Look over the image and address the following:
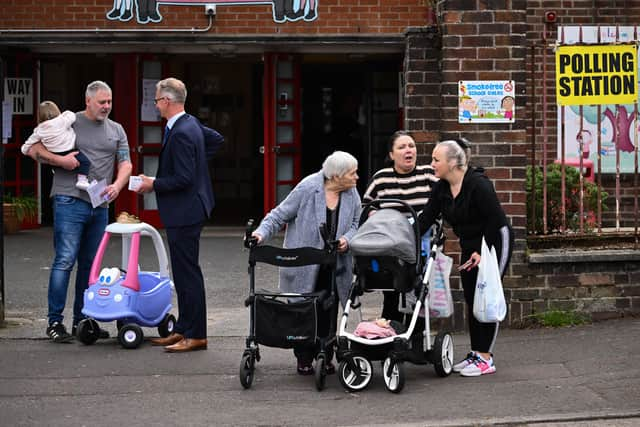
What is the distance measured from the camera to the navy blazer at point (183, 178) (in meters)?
8.95

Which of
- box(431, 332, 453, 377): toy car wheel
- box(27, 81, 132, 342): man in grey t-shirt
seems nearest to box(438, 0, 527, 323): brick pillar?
box(431, 332, 453, 377): toy car wheel

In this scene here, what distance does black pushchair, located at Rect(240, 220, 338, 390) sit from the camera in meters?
7.91

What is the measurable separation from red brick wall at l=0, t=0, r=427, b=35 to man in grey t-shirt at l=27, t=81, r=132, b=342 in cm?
740

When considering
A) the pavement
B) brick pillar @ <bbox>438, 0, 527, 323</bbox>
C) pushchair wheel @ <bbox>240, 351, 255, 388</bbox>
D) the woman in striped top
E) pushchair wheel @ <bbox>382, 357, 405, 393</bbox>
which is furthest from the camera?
brick pillar @ <bbox>438, 0, 527, 323</bbox>

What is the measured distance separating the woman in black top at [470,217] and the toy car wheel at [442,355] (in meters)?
0.11

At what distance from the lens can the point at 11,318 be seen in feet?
34.9

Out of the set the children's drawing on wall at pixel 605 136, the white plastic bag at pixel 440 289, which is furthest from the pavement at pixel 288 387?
the children's drawing on wall at pixel 605 136

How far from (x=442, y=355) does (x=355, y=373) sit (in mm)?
684

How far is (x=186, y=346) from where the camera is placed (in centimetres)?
916

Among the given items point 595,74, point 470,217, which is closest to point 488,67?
point 595,74

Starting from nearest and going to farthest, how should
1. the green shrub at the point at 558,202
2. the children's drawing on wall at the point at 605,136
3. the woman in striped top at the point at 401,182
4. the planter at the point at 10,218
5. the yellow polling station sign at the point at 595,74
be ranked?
1. the woman in striped top at the point at 401,182
2. the yellow polling station sign at the point at 595,74
3. the green shrub at the point at 558,202
4. the children's drawing on wall at the point at 605,136
5. the planter at the point at 10,218

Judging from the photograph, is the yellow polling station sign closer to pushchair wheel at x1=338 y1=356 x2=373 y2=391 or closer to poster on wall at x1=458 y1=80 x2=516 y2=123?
poster on wall at x1=458 y1=80 x2=516 y2=123

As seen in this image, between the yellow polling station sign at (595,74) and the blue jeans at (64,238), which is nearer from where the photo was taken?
the blue jeans at (64,238)

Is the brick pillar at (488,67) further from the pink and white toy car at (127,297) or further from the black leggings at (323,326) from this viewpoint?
the pink and white toy car at (127,297)
